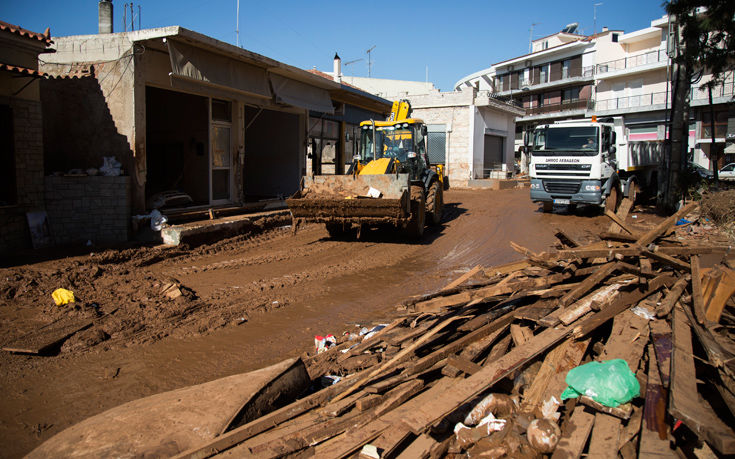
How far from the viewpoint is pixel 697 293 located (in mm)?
4406

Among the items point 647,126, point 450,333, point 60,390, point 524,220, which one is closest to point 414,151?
point 524,220

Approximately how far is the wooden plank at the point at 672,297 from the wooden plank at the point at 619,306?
0.11 meters

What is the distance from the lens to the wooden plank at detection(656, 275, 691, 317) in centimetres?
423

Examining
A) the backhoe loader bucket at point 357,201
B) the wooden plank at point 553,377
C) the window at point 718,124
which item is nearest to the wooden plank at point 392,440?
the wooden plank at point 553,377

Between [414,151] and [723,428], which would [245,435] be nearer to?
[723,428]

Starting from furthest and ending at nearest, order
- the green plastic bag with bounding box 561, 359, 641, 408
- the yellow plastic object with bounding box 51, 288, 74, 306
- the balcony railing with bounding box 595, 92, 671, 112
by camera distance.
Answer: the balcony railing with bounding box 595, 92, 671, 112
the yellow plastic object with bounding box 51, 288, 74, 306
the green plastic bag with bounding box 561, 359, 641, 408

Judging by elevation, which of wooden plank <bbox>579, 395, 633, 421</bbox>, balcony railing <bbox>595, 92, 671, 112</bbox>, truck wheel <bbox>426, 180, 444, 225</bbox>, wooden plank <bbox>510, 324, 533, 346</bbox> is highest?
balcony railing <bbox>595, 92, 671, 112</bbox>

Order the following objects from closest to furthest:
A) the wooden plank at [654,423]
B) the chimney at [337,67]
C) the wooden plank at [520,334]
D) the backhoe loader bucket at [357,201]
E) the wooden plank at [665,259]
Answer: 1. the wooden plank at [654,423]
2. the wooden plank at [520,334]
3. the wooden plank at [665,259]
4. the backhoe loader bucket at [357,201]
5. the chimney at [337,67]

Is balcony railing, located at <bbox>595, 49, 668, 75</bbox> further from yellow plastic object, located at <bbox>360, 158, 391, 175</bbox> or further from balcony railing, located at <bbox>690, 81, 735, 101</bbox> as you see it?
yellow plastic object, located at <bbox>360, 158, 391, 175</bbox>

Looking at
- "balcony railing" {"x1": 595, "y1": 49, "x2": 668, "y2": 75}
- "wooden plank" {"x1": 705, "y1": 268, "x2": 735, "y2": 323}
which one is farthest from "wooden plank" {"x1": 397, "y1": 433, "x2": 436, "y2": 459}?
"balcony railing" {"x1": 595, "y1": 49, "x2": 668, "y2": 75}

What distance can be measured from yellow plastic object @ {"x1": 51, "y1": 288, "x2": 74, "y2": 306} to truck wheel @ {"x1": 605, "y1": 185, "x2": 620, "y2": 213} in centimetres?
1357

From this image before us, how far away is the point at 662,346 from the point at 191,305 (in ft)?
17.5

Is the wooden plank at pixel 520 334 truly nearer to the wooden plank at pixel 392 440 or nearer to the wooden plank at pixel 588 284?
the wooden plank at pixel 588 284

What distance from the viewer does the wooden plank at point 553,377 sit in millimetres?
3217
